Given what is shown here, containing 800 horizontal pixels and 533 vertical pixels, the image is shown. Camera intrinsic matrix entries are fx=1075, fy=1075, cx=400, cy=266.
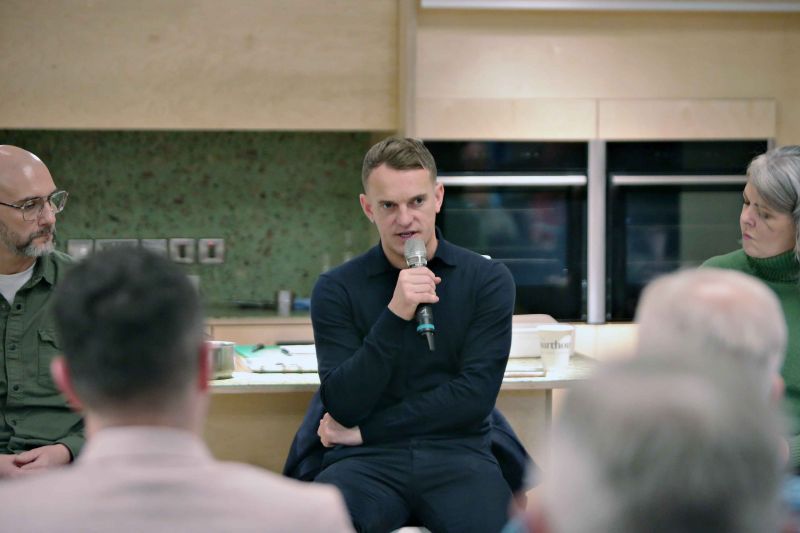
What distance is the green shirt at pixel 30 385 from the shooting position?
100 inches

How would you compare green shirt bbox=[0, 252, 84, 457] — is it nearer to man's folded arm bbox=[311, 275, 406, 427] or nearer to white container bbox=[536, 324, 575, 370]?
man's folded arm bbox=[311, 275, 406, 427]

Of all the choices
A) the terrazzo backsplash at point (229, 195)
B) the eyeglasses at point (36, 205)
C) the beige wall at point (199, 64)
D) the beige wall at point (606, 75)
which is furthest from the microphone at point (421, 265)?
the terrazzo backsplash at point (229, 195)

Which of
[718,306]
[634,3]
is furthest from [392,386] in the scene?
[634,3]

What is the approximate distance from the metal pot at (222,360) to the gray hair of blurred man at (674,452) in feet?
7.21

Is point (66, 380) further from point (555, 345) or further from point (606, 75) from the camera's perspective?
point (606, 75)

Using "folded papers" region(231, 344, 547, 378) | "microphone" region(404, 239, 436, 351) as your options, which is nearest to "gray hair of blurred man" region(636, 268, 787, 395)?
"microphone" region(404, 239, 436, 351)

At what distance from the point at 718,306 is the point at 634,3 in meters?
3.54

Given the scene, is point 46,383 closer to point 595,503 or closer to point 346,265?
point 346,265

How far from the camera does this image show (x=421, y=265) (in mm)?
2547

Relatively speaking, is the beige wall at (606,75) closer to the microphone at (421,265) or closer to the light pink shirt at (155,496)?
the microphone at (421,265)

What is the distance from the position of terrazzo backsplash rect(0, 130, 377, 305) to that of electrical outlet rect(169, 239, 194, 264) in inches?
1.5

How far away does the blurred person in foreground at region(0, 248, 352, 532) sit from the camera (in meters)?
1.06

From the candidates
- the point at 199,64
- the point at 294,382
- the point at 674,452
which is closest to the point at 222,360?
the point at 294,382

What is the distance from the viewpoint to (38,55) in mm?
4578
